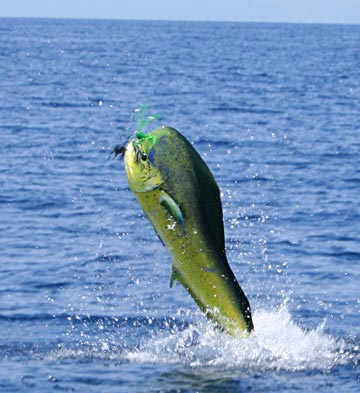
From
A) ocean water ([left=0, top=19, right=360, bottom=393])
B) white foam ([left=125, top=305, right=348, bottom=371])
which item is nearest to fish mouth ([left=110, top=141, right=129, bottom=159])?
ocean water ([left=0, top=19, right=360, bottom=393])

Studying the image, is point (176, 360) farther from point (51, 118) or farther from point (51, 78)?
point (51, 78)

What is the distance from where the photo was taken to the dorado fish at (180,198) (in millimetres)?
10508

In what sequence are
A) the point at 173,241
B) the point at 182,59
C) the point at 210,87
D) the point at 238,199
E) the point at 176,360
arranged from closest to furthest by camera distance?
the point at 173,241
the point at 176,360
the point at 238,199
the point at 210,87
the point at 182,59

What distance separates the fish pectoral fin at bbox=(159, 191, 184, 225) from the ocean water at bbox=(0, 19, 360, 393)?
2.08 ft

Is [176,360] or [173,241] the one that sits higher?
[173,241]

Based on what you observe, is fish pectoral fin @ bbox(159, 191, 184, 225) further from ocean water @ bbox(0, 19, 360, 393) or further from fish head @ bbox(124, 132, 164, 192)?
ocean water @ bbox(0, 19, 360, 393)

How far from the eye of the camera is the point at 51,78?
224ft

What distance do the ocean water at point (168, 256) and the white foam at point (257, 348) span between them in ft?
0.08

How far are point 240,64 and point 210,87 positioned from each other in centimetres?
2483

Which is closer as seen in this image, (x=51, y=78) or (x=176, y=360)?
(x=176, y=360)

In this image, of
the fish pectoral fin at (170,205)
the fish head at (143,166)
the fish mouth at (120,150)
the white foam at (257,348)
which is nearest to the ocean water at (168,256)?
the white foam at (257,348)

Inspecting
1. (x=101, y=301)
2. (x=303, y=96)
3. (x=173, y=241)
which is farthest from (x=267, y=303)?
(x=303, y=96)

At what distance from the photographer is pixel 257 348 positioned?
1452 centimetres

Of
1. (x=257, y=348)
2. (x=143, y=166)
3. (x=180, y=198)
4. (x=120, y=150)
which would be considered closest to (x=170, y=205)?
(x=180, y=198)
